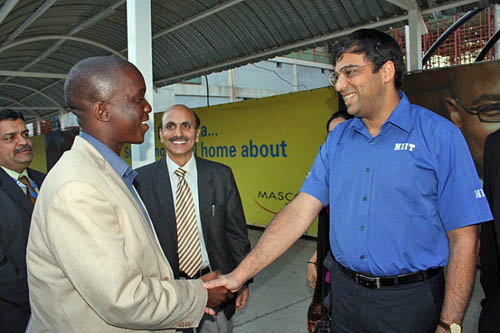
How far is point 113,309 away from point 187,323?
0.34m

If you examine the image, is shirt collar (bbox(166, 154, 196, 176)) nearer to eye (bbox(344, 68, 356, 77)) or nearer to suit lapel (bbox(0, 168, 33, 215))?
suit lapel (bbox(0, 168, 33, 215))

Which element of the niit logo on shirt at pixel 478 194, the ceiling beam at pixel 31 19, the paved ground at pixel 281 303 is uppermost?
the ceiling beam at pixel 31 19

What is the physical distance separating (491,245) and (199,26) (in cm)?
677

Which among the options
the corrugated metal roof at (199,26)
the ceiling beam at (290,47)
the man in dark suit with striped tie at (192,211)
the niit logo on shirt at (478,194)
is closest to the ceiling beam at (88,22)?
the corrugated metal roof at (199,26)

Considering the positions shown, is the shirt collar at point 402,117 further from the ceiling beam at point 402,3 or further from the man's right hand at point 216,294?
the ceiling beam at point 402,3

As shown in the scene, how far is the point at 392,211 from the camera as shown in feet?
6.15

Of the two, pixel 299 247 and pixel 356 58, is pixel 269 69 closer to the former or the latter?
pixel 299 247

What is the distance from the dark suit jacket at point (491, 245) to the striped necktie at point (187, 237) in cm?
171

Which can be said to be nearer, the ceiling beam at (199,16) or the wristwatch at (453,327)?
the wristwatch at (453,327)

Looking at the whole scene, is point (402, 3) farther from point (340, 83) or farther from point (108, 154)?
point (108, 154)

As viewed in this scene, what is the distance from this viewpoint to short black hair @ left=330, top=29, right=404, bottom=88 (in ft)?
6.54

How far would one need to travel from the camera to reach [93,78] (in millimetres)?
1532

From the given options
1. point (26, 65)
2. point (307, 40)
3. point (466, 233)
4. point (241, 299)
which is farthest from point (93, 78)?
point (26, 65)

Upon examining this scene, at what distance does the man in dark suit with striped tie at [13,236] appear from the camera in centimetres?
240
